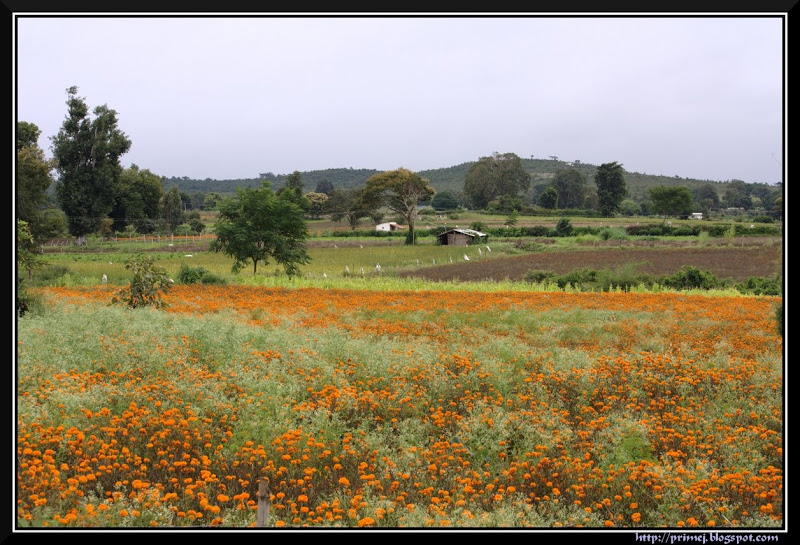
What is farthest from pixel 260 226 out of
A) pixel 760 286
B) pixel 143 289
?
pixel 760 286

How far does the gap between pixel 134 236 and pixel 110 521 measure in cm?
5293

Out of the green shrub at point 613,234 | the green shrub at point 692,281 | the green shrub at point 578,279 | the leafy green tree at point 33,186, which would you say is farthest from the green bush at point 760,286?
the green shrub at point 613,234

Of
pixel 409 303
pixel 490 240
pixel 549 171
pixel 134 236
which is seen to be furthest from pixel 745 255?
pixel 549 171

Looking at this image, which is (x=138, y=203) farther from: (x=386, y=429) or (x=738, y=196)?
(x=738, y=196)

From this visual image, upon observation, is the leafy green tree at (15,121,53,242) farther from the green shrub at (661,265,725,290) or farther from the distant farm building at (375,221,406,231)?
the distant farm building at (375,221,406,231)

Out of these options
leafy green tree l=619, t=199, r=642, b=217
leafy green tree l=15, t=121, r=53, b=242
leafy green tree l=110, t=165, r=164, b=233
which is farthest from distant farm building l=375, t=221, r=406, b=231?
leafy green tree l=15, t=121, r=53, b=242

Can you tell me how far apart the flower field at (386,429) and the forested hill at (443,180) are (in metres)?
84.1

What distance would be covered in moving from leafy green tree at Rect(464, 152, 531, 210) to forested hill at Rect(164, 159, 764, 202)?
11886 millimetres

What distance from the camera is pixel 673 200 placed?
75.6m

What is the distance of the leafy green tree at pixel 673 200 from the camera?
74.3 m

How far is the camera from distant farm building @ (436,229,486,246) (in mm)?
59906

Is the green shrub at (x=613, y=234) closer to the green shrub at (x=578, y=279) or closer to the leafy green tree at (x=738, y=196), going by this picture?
the leafy green tree at (x=738, y=196)

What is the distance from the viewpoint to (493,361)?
28.8ft

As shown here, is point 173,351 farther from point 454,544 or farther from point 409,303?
point 409,303
